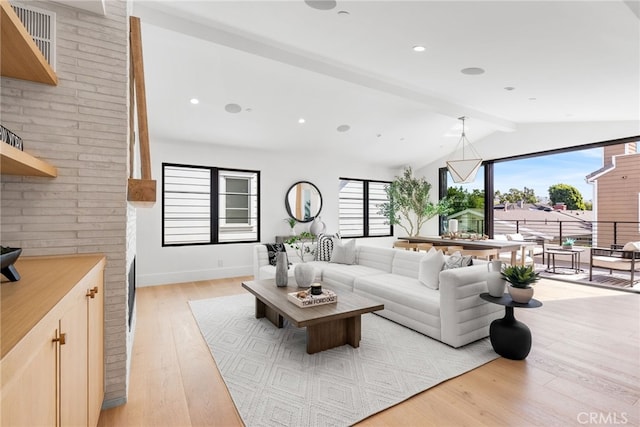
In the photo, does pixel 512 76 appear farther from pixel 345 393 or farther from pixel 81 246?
pixel 81 246

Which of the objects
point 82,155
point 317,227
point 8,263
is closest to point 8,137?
point 82,155

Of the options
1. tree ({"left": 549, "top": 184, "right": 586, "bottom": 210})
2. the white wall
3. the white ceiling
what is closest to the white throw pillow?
the white ceiling

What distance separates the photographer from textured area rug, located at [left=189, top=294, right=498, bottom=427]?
205cm

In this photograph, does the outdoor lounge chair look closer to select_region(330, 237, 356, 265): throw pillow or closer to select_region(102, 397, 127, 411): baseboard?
select_region(330, 237, 356, 265): throw pillow

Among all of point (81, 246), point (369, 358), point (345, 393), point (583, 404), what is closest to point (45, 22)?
point (81, 246)

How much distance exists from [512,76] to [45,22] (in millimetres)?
4424

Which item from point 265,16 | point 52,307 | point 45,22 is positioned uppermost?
point 265,16

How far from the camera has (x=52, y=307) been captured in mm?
1004

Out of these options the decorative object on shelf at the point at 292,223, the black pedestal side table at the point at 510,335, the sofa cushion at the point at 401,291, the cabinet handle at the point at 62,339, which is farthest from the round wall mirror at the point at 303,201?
the cabinet handle at the point at 62,339

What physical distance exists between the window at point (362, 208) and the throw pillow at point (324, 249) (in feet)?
7.56

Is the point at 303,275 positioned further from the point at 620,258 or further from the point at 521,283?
the point at 620,258

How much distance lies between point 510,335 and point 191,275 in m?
4.97

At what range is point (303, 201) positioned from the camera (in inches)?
275

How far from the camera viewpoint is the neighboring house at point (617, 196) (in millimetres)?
6027
